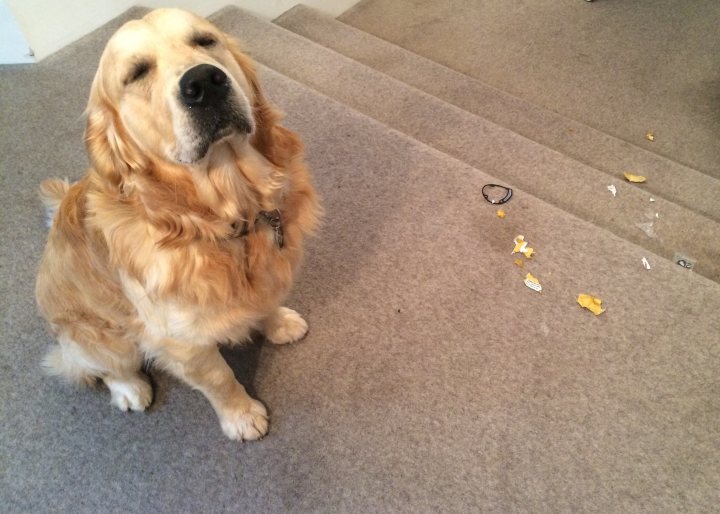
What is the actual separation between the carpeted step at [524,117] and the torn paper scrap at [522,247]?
820mm

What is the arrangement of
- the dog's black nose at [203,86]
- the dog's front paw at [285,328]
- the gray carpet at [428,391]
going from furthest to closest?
the dog's front paw at [285,328] < the gray carpet at [428,391] < the dog's black nose at [203,86]

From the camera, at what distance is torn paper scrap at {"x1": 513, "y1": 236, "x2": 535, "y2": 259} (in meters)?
1.64

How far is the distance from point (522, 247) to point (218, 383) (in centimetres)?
105

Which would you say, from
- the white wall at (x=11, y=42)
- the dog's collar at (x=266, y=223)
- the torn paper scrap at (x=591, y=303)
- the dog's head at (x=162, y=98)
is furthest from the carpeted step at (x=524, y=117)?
the dog's head at (x=162, y=98)

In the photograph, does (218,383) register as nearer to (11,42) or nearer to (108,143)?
(108,143)

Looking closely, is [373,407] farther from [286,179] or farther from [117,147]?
[117,147]

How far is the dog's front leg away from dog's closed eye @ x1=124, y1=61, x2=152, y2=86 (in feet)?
1.85

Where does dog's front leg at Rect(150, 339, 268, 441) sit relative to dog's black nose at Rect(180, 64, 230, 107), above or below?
below

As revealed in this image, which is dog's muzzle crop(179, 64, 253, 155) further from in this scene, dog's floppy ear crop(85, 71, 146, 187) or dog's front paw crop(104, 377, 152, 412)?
dog's front paw crop(104, 377, 152, 412)

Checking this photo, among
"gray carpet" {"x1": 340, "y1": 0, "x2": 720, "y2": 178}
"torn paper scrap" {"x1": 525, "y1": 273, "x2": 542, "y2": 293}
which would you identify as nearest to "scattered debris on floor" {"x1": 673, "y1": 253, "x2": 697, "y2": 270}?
"torn paper scrap" {"x1": 525, "y1": 273, "x2": 542, "y2": 293}

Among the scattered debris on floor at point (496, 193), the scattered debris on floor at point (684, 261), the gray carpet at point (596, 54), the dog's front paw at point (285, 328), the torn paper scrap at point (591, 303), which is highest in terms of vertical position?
the scattered debris on floor at point (496, 193)

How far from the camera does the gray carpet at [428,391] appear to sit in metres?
1.28

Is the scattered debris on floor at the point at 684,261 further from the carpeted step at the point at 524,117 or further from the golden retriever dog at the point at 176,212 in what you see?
the golden retriever dog at the point at 176,212

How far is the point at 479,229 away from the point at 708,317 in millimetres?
723
